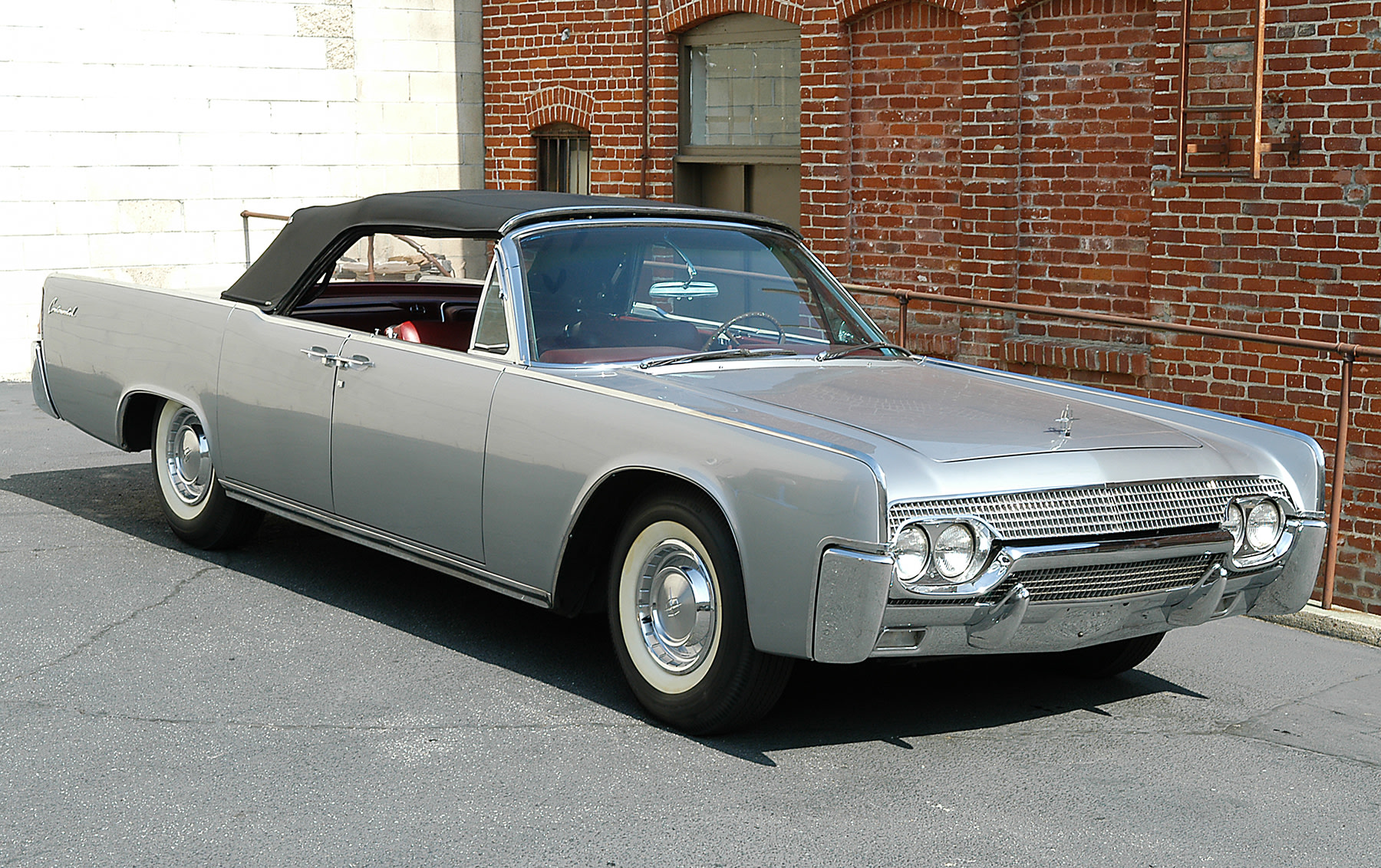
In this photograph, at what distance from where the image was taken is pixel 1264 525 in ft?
15.4

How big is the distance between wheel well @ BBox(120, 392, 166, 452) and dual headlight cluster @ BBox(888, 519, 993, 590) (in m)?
4.06

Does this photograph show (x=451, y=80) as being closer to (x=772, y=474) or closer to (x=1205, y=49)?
(x=1205, y=49)

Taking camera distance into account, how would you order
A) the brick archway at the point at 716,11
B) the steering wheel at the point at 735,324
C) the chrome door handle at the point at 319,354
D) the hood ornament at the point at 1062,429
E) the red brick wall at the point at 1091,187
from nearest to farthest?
the hood ornament at the point at 1062,429 < the steering wheel at the point at 735,324 < the chrome door handle at the point at 319,354 < the red brick wall at the point at 1091,187 < the brick archway at the point at 716,11

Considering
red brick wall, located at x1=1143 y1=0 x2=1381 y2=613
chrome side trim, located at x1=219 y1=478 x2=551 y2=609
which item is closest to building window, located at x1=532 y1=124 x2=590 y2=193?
red brick wall, located at x1=1143 y1=0 x2=1381 y2=613

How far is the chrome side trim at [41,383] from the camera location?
736cm

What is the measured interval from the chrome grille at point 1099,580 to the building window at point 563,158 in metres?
10.2

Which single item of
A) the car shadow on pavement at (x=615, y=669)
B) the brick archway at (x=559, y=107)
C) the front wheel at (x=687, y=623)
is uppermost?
the brick archway at (x=559, y=107)

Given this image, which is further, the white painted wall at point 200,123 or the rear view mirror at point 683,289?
the white painted wall at point 200,123

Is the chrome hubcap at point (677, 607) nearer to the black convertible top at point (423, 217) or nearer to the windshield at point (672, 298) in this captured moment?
the windshield at point (672, 298)

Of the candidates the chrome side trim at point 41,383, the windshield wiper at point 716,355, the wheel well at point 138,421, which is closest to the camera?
the windshield wiper at point 716,355

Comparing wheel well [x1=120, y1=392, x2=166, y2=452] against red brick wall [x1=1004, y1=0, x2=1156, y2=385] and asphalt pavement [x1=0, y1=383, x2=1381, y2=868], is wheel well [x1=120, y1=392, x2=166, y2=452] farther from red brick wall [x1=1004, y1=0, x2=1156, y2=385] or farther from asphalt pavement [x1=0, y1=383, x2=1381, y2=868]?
red brick wall [x1=1004, y1=0, x2=1156, y2=385]

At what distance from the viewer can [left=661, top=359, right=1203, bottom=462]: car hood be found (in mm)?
4414

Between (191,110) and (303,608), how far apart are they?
8.40 metres

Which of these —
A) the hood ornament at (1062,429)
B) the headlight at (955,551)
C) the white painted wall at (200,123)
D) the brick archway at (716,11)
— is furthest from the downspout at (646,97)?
the headlight at (955,551)
